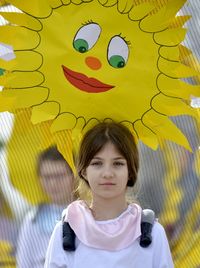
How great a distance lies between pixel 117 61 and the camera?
7.52ft

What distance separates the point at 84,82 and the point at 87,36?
0.14 meters

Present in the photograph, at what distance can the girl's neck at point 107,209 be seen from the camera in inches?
87.5

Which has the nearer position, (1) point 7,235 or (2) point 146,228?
(2) point 146,228

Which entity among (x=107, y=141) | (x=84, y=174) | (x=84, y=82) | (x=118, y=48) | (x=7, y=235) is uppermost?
(x=118, y=48)

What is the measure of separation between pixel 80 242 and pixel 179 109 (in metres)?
0.52

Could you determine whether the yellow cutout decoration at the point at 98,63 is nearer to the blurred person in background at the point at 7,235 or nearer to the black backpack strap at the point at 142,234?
the black backpack strap at the point at 142,234

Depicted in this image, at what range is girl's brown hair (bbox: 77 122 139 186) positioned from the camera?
2.21 meters

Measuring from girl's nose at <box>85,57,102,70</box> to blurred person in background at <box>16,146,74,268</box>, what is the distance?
1.36 feet

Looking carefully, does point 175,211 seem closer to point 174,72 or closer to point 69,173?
point 69,173

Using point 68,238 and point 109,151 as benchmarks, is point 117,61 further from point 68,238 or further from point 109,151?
point 68,238

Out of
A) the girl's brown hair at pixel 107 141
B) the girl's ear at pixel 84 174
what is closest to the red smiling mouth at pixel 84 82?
the girl's brown hair at pixel 107 141

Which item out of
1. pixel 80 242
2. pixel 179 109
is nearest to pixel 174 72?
pixel 179 109

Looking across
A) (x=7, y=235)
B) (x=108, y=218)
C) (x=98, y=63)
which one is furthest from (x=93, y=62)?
(x=7, y=235)

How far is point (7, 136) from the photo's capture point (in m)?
2.58
